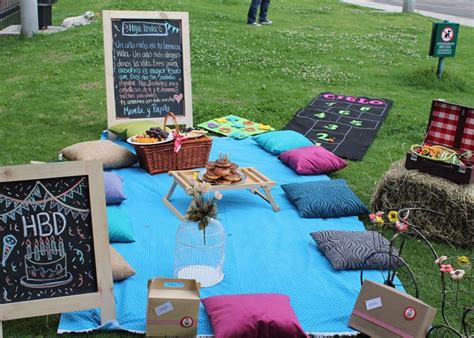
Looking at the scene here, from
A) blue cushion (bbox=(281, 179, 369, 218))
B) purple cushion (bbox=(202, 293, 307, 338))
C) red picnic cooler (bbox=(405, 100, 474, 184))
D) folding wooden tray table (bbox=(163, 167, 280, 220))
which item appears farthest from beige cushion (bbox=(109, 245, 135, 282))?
red picnic cooler (bbox=(405, 100, 474, 184))

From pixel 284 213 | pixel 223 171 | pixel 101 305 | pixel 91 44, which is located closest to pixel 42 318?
pixel 101 305

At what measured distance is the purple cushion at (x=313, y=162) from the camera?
6.88 m

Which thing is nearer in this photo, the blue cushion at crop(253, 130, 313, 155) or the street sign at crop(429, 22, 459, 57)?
the blue cushion at crop(253, 130, 313, 155)

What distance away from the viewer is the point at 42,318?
417cm

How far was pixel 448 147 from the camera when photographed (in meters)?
6.21

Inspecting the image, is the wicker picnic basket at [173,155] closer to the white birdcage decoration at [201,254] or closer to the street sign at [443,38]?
the white birdcage decoration at [201,254]

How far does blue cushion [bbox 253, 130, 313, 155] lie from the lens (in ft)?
24.7

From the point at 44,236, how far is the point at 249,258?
5.71 ft

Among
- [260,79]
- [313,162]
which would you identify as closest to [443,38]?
[260,79]

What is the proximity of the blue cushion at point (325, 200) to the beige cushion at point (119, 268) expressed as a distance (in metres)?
1.89

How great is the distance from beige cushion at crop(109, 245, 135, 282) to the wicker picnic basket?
2.27 m

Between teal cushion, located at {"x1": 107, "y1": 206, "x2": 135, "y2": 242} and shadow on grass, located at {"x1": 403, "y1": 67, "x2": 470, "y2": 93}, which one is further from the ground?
shadow on grass, located at {"x1": 403, "y1": 67, "x2": 470, "y2": 93}

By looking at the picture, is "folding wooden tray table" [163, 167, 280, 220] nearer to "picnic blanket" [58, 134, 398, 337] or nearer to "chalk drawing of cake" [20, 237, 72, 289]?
"picnic blanket" [58, 134, 398, 337]

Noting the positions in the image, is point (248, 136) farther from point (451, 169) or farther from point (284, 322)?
point (284, 322)
